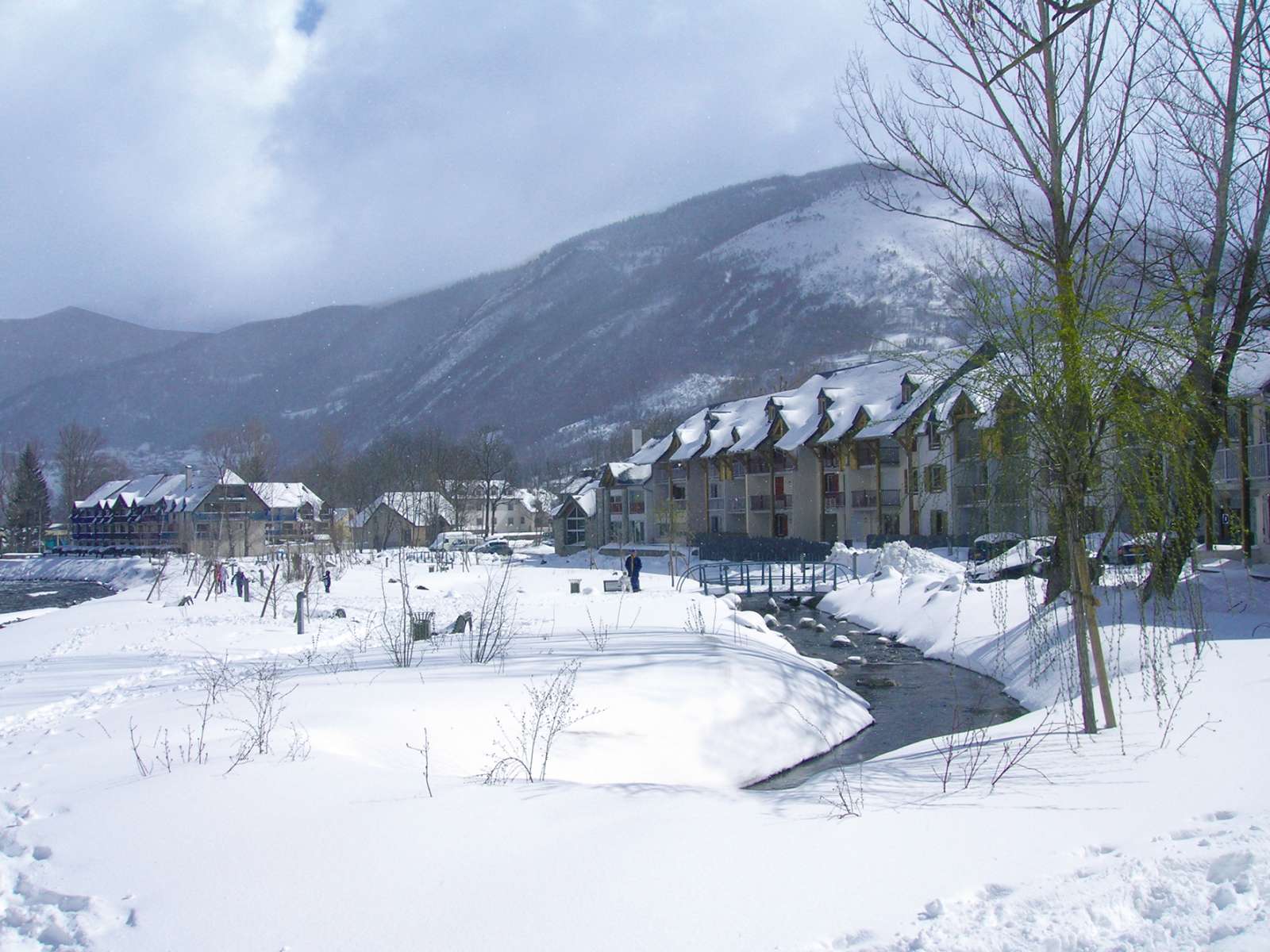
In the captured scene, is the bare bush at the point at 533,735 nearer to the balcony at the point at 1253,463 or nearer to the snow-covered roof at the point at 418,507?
the balcony at the point at 1253,463

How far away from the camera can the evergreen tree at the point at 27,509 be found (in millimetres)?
100375

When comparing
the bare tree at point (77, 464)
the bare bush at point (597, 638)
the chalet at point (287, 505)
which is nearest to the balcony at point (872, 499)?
the bare bush at point (597, 638)

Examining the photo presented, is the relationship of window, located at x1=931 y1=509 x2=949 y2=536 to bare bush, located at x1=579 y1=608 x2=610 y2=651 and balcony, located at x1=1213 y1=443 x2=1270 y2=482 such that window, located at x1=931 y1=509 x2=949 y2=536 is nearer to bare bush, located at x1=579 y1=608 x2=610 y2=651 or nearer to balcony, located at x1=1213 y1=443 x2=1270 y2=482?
balcony, located at x1=1213 y1=443 x2=1270 y2=482

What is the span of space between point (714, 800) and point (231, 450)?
113505 mm

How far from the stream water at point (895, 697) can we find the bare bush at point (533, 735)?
2580 millimetres

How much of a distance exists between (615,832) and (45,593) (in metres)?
63.9

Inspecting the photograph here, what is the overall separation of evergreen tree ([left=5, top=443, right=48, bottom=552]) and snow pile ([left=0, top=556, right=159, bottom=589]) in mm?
19459

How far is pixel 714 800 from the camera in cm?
682

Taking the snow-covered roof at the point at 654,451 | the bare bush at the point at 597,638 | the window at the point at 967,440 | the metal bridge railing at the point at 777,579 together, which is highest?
the snow-covered roof at the point at 654,451

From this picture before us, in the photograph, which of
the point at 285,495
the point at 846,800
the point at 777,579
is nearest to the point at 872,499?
the point at 777,579

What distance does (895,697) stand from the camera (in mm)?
17422

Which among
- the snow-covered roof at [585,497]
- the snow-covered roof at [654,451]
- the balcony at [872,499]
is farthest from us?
the snow-covered roof at [585,497]

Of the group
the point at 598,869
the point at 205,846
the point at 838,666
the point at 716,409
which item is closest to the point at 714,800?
the point at 598,869

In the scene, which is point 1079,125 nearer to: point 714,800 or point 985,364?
point 985,364
